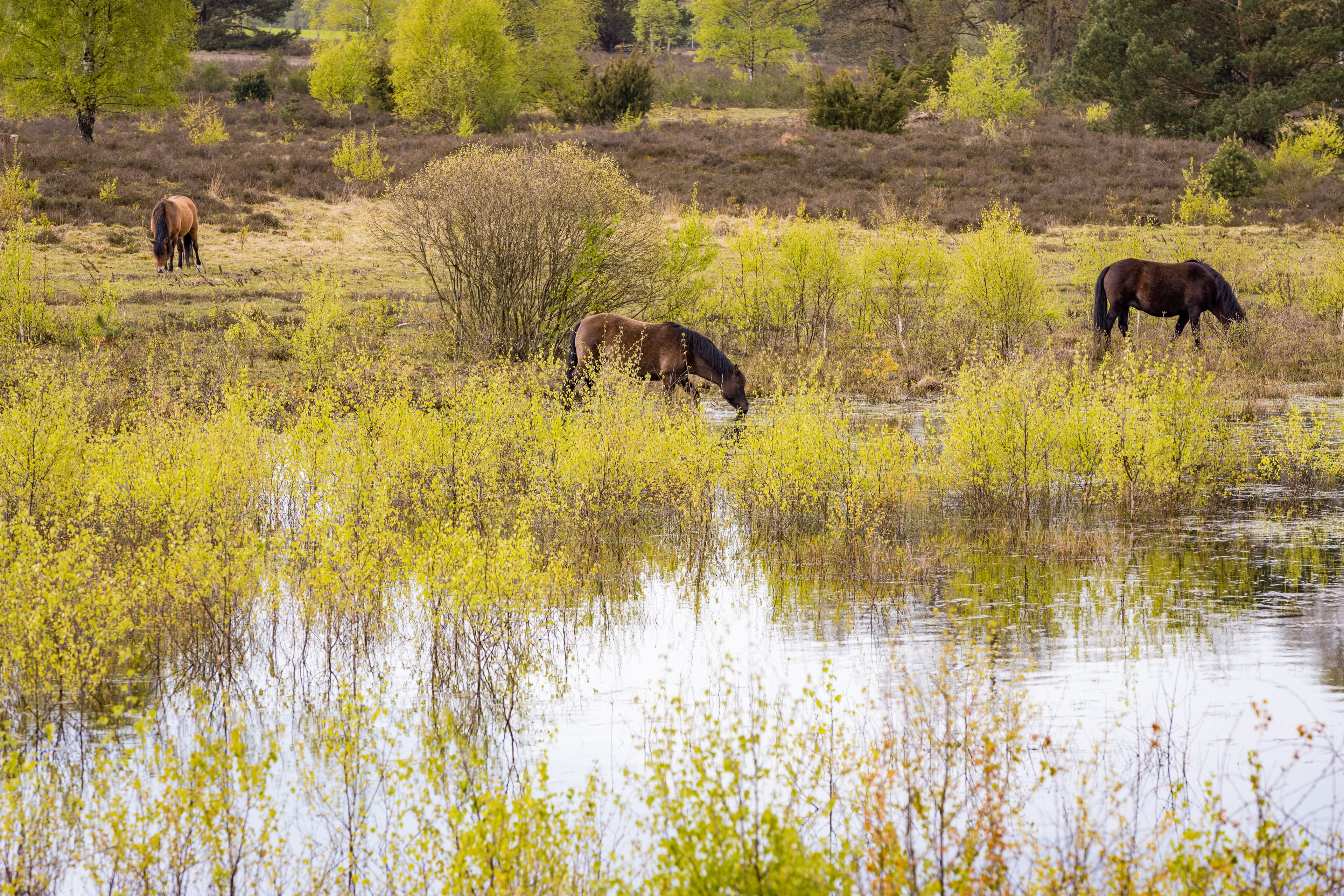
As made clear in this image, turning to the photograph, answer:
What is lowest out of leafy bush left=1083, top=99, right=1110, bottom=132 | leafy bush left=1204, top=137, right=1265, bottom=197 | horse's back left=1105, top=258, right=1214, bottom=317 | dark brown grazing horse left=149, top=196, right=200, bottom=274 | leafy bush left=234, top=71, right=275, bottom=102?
horse's back left=1105, top=258, right=1214, bottom=317

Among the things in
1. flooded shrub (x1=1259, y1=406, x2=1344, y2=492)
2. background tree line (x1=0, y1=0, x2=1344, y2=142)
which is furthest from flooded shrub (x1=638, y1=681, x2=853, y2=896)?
background tree line (x1=0, y1=0, x2=1344, y2=142)

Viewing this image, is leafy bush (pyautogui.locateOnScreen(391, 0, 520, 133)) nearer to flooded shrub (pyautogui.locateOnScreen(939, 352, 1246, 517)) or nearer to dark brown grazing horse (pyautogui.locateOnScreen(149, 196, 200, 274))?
dark brown grazing horse (pyautogui.locateOnScreen(149, 196, 200, 274))

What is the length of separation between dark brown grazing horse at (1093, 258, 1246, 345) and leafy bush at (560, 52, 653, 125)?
103 feet

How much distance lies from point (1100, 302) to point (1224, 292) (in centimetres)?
196

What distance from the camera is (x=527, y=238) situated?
1808 centimetres

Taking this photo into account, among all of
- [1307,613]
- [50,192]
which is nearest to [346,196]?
[50,192]

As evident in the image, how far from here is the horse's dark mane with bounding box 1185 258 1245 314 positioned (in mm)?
20750

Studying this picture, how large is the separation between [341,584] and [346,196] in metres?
28.0

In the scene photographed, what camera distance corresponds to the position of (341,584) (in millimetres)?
8359

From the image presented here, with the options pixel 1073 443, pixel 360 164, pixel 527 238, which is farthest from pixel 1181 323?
pixel 360 164

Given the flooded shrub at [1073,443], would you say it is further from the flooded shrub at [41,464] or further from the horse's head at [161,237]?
the horse's head at [161,237]

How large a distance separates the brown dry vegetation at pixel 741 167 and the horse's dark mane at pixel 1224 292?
29.0ft

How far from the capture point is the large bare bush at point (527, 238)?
17.8m

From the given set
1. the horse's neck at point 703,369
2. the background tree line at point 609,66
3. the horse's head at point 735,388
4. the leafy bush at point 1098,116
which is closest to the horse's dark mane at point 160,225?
the horse's neck at point 703,369
